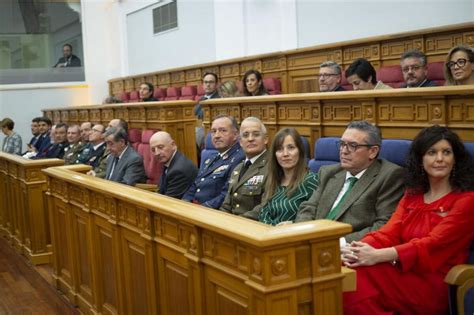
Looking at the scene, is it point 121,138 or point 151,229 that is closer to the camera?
point 151,229

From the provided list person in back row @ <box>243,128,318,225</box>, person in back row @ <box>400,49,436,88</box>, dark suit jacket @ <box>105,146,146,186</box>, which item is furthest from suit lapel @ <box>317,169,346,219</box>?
dark suit jacket @ <box>105,146,146,186</box>

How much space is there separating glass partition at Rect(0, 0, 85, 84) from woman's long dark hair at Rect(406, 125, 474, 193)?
7.46 m

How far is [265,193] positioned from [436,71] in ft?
5.60

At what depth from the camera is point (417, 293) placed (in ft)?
5.65

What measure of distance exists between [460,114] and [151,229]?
1.05 m

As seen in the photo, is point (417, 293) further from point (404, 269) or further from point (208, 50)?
point (208, 50)

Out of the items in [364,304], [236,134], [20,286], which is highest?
[236,134]

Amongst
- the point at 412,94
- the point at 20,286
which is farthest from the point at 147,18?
the point at 412,94

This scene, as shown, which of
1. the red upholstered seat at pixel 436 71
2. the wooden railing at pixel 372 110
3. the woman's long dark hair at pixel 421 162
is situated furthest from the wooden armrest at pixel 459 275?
the red upholstered seat at pixel 436 71

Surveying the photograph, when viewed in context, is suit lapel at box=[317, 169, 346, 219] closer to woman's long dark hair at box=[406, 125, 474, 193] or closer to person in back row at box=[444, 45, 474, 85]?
woman's long dark hair at box=[406, 125, 474, 193]

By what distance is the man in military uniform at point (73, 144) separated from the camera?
15.8ft

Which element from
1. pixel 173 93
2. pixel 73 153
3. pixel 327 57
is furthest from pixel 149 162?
pixel 173 93

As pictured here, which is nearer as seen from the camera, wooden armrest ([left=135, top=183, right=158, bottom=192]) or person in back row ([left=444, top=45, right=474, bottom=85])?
person in back row ([left=444, top=45, right=474, bottom=85])

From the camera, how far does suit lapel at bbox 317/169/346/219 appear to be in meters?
2.08
